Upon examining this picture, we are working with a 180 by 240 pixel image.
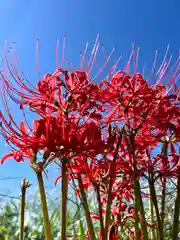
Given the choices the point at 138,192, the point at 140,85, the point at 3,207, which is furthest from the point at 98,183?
the point at 3,207

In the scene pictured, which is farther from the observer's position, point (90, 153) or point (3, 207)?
point (3, 207)

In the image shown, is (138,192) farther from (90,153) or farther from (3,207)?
(3,207)

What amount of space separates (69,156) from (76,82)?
0.88ft

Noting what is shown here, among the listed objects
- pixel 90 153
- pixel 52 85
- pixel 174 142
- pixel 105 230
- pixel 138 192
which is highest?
pixel 52 85

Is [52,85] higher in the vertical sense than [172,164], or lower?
higher

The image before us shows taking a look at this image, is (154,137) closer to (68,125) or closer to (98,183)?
(98,183)

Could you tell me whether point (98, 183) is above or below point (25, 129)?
below

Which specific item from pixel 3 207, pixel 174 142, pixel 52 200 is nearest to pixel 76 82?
pixel 174 142

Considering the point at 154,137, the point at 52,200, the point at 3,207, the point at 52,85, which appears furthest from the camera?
the point at 3,207

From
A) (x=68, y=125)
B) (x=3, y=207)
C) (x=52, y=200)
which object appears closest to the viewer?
(x=68, y=125)

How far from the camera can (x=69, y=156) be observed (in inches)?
43.1

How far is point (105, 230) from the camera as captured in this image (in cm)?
118

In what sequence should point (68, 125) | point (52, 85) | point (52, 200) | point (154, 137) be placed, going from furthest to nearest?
point (52, 200) < point (154, 137) < point (52, 85) < point (68, 125)

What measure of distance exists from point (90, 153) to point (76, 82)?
0.25 meters
